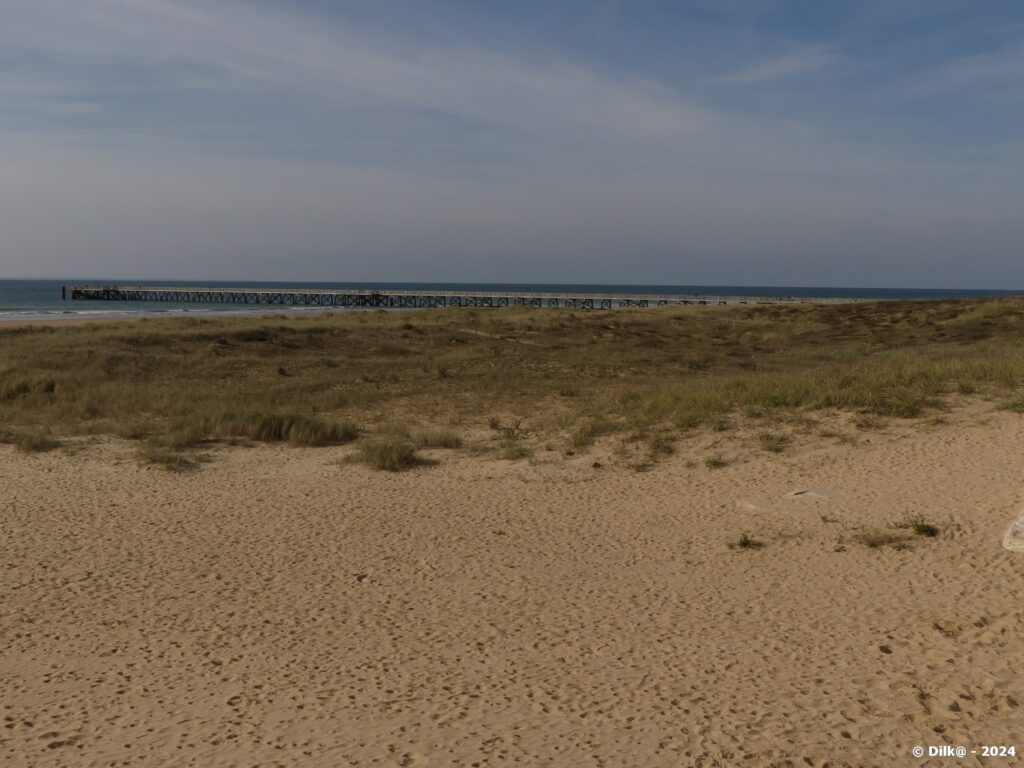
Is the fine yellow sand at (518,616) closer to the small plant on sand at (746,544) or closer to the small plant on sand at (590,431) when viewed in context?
the small plant on sand at (746,544)

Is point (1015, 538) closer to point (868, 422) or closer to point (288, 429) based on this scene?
point (868, 422)

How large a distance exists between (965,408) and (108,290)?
3848 inches

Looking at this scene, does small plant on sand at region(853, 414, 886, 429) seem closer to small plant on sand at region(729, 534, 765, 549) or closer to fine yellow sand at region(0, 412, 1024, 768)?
fine yellow sand at region(0, 412, 1024, 768)

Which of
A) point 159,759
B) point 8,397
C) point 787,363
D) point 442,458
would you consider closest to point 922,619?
point 159,759

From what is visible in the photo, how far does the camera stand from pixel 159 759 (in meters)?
4.79

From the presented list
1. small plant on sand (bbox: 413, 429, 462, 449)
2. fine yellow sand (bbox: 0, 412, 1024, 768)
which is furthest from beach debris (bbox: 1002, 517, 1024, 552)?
small plant on sand (bbox: 413, 429, 462, 449)

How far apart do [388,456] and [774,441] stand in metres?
5.39

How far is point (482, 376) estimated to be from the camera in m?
22.0

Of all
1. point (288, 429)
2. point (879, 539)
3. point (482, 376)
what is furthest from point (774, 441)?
point (482, 376)

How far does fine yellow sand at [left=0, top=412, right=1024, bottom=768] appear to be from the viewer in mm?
5082

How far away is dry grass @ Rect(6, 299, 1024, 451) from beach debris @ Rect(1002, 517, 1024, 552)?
4.75 m

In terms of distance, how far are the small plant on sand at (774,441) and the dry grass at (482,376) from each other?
2.50ft

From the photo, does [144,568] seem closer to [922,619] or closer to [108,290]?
[922,619]

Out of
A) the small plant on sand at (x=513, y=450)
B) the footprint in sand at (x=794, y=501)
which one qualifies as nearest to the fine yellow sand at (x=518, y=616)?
the footprint in sand at (x=794, y=501)
